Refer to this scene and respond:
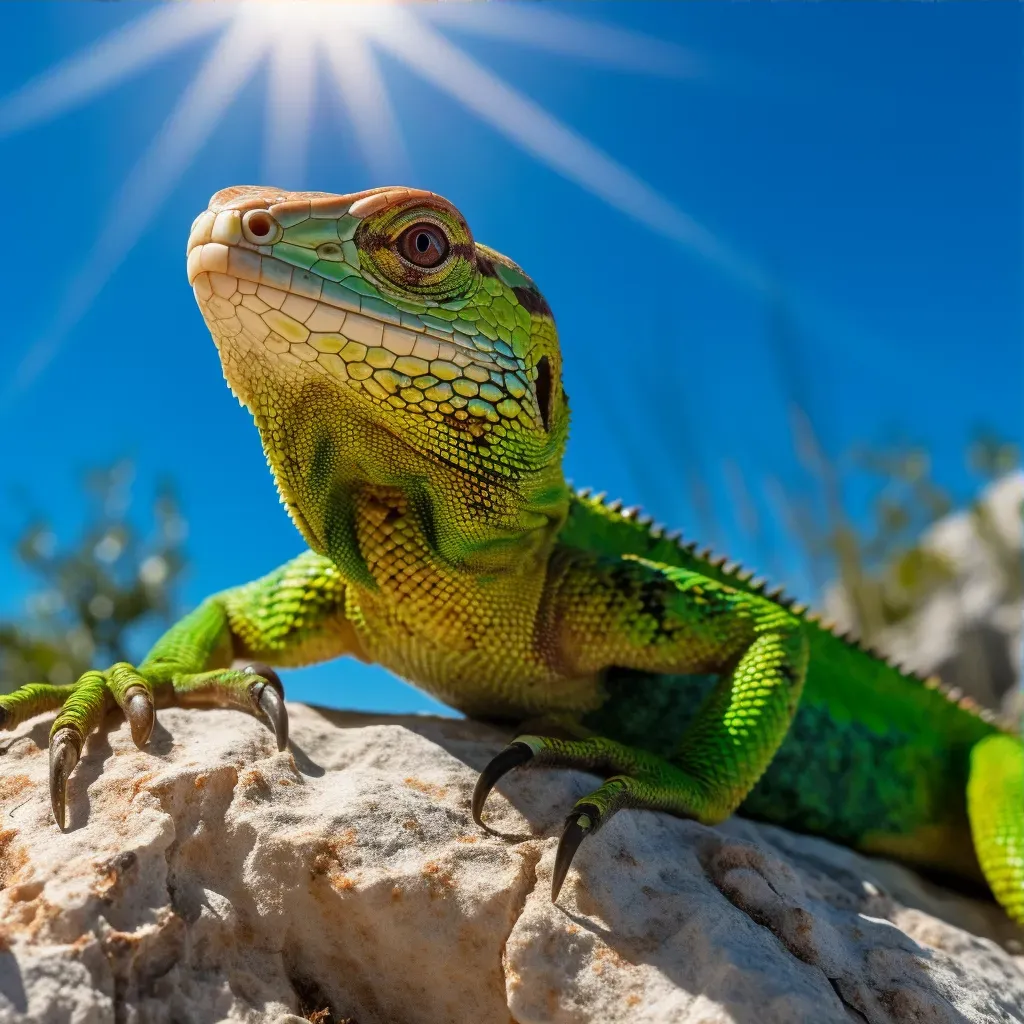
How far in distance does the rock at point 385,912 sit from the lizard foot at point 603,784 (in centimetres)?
7

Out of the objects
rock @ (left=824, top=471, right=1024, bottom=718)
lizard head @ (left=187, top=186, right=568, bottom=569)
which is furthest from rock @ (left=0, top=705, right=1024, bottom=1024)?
rock @ (left=824, top=471, right=1024, bottom=718)

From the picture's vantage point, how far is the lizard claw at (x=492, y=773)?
9.82 ft

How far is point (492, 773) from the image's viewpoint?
9.86 feet

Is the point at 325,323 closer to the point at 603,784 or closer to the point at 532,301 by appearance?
the point at 532,301

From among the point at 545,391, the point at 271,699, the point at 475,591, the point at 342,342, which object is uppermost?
the point at 545,391

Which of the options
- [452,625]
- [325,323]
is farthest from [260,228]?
[452,625]

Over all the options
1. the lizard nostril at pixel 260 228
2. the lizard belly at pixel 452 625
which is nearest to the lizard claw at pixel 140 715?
the lizard belly at pixel 452 625

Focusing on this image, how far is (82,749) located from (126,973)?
3.06 ft

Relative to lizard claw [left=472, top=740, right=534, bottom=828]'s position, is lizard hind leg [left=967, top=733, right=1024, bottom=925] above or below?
above

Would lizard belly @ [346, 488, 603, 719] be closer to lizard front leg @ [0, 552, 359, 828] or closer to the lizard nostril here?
lizard front leg @ [0, 552, 359, 828]

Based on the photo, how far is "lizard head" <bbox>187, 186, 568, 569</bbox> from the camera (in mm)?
3041

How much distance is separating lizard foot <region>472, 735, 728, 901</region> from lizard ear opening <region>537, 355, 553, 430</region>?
123cm

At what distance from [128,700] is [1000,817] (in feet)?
14.0

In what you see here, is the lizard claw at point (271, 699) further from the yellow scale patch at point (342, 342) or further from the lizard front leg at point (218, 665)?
the yellow scale patch at point (342, 342)
